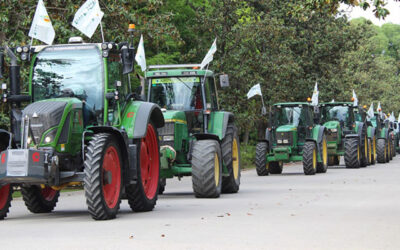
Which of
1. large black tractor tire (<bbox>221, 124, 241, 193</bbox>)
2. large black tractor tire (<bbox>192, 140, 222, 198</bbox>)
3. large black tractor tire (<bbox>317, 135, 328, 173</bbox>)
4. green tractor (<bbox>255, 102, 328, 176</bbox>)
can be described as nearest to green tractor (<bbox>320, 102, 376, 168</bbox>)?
large black tractor tire (<bbox>317, 135, 328, 173</bbox>)

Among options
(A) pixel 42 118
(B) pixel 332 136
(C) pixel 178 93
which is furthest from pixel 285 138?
(A) pixel 42 118

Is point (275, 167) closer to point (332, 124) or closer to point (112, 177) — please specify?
point (332, 124)

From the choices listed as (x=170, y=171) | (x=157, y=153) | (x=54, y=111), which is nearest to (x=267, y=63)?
(x=170, y=171)

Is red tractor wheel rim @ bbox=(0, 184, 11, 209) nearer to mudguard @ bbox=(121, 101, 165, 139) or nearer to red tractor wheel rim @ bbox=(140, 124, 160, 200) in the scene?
mudguard @ bbox=(121, 101, 165, 139)

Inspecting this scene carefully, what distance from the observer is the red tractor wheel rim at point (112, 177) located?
513 inches

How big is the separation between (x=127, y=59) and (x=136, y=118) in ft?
3.57

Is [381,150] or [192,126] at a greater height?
[192,126]

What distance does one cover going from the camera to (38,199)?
14.9 meters

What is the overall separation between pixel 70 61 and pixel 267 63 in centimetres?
2593

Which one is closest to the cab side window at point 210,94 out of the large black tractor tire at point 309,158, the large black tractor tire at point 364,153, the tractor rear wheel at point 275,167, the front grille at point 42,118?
the front grille at point 42,118

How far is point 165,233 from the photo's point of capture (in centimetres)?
1095

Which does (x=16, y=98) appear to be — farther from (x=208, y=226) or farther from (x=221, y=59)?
(x=221, y=59)

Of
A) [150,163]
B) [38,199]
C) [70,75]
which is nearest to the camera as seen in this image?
[70,75]

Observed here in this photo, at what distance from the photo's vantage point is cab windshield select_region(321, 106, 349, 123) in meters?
35.0
